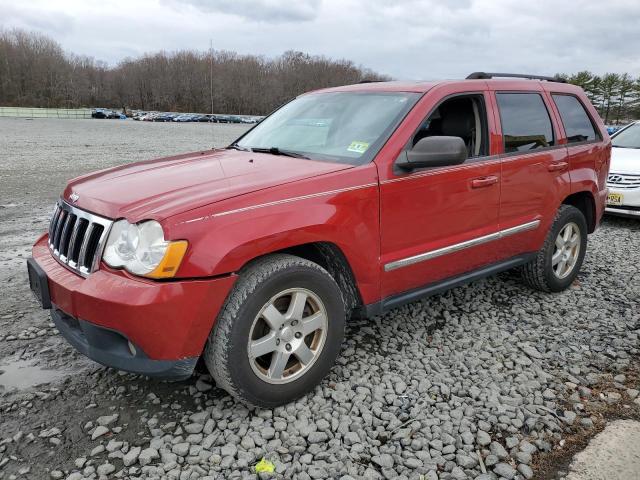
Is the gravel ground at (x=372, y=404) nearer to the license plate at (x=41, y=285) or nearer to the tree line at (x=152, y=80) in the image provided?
the license plate at (x=41, y=285)

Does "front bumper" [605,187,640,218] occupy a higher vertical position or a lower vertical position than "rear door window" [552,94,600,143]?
lower

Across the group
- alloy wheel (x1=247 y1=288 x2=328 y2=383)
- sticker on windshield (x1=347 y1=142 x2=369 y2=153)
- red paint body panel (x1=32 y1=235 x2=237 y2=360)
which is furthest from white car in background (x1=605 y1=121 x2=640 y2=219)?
red paint body panel (x1=32 y1=235 x2=237 y2=360)

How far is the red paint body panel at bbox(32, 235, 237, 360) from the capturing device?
7.83 feet

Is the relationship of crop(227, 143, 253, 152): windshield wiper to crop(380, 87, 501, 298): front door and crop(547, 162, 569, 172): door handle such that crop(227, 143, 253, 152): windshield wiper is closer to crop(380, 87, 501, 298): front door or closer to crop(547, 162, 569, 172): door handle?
crop(380, 87, 501, 298): front door

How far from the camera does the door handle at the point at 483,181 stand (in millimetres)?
3654

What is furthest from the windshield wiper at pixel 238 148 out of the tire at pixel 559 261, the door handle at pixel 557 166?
the tire at pixel 559 261

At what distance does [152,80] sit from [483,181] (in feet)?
392

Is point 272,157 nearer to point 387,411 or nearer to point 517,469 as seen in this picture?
point 387,411

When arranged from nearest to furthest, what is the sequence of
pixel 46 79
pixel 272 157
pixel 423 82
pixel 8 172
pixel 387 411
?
pixel 387 411 < pixel 272 157 < pixel 423 82 < pixel 8 172 < pixel 46 79

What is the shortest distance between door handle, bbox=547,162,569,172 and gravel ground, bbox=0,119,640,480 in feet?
3.84

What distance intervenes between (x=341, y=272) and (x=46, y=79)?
394 feet

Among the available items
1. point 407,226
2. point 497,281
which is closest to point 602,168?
point 497,281

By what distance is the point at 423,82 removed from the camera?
12.5 ft

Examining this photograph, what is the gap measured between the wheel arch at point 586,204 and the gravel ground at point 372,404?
90cm
